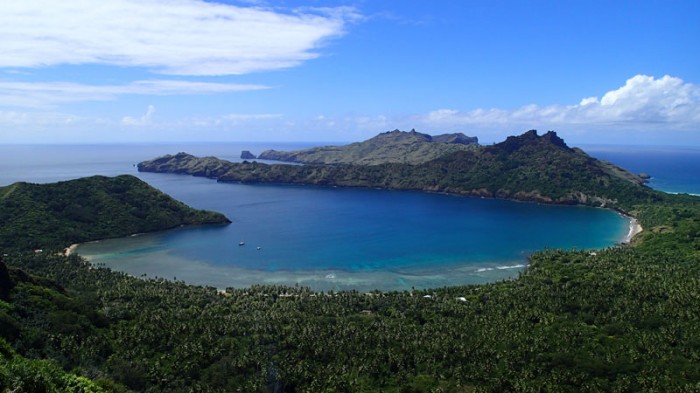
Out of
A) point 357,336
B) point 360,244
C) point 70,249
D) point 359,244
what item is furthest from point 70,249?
point 357,336

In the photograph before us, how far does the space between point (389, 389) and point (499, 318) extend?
22167 mm

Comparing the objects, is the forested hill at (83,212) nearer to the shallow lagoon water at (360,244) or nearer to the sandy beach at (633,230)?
the shallow lagoon water at (360,244)

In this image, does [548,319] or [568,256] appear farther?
[568,256]

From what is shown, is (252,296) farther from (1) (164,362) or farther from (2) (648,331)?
(2) (648,331)

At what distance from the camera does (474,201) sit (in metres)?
197

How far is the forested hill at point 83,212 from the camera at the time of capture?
110625mm

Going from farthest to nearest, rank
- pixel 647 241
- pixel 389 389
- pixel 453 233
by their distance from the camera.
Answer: pixel 453 233 < pixel 647 241 < pixel 389 389

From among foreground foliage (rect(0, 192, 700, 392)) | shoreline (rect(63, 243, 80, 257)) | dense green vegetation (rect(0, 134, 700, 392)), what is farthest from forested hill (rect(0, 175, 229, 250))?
foreground foliage (rect(0, 192, 700, 392))

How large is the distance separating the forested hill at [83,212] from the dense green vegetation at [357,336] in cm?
3623

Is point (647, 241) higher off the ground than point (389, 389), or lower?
higher

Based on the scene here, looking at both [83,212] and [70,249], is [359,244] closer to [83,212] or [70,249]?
[70,249]

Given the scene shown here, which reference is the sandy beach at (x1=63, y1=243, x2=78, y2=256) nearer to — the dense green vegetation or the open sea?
the open sea

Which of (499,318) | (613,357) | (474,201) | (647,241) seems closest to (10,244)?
(499,318)

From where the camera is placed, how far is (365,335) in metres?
57.5
